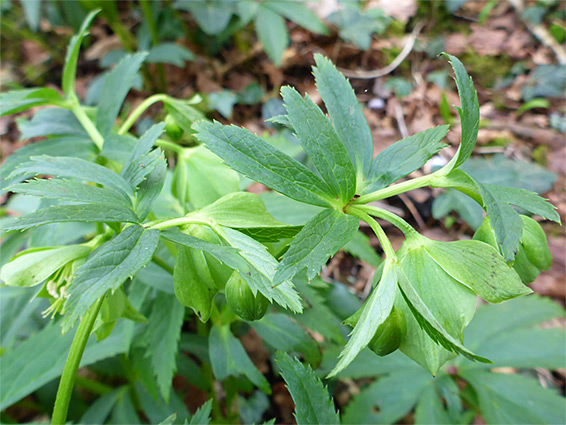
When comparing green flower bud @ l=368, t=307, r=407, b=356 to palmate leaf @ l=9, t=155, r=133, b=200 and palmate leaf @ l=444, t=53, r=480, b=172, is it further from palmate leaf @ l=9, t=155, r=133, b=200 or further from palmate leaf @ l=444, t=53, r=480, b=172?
palmate leaf @ l=9, t=155, r=133, b=200

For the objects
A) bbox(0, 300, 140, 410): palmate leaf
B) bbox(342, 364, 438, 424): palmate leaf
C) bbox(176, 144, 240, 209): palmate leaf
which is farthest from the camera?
bbox(342, 364, 438, 424): palmate leaf

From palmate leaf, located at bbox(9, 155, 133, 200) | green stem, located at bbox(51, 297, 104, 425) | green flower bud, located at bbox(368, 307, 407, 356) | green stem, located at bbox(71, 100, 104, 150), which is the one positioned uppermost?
palmate leaf, located at bbox(9, 155, 133, 200)

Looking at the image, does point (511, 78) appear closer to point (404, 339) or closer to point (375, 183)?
point (375, 183)

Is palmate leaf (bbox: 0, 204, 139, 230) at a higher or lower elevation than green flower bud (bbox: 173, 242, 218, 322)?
higher

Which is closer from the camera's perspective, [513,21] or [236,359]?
[236,359]

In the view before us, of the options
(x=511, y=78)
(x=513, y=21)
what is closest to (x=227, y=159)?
(x=511, y=78)

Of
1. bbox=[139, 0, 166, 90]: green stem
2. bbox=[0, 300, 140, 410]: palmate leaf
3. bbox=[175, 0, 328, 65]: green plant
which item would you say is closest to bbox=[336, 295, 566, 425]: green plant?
bbox=[0, 300, 140, 410]: palmate leaf

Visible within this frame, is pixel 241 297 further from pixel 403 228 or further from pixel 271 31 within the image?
pixel 271 31
